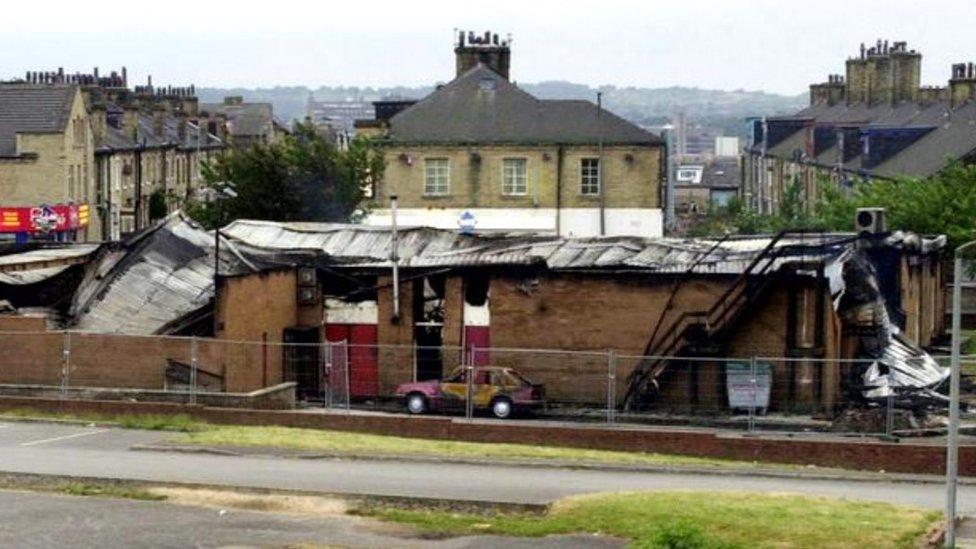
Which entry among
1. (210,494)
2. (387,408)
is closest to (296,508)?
(210,494)

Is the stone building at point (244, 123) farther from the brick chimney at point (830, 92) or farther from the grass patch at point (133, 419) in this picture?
the grass patch at point (133, 419)

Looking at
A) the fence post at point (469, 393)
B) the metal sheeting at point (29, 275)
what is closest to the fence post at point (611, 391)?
the fence post at point (469, 393)

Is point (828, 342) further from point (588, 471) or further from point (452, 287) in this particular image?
point (588, 471)

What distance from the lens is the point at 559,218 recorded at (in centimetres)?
7500

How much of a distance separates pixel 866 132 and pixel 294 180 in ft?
100

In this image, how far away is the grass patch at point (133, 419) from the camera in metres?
36.8

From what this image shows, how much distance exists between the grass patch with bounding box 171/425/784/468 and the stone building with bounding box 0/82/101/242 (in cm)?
4004

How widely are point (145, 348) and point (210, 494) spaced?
490 inches

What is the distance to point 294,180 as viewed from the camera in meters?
68.9

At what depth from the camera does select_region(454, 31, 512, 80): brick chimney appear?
82.9m

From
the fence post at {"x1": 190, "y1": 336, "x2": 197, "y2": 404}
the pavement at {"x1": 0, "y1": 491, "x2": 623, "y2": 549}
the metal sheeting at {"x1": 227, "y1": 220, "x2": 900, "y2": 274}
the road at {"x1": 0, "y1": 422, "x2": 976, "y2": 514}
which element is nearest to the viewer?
the pavement at {"x1": 0, "y1": 491, "x2": 623, "y2": 549}

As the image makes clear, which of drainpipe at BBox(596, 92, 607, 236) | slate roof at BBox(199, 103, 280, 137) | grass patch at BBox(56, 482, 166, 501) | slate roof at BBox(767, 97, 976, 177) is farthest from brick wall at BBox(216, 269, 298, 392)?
slate roof at BBox(199, 103, 280, 137)

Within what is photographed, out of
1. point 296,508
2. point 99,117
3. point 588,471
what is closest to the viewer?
point 296,508

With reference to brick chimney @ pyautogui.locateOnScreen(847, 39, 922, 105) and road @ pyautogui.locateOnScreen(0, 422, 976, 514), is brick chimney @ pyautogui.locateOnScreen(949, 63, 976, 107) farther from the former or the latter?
road @ pyautogui.locateOnScreen(0, 422, 976, 514)
